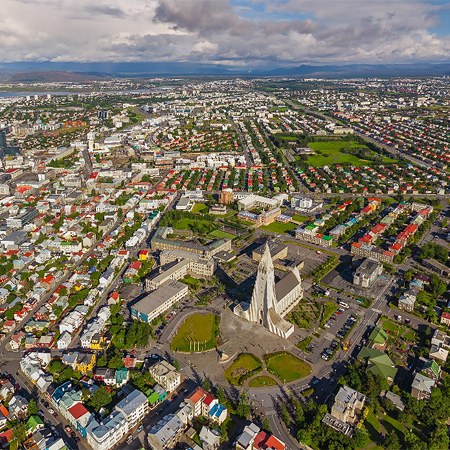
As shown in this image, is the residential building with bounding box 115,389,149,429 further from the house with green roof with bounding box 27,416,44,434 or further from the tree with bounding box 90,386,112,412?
the house with green roof with bounding box 27,416,44,434

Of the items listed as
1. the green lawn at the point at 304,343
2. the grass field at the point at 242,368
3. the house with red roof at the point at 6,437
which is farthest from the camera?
the green lawn at the point at 304,343

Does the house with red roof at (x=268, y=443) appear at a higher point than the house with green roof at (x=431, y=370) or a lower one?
higher

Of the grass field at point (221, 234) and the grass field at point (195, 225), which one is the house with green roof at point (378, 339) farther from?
the grass field at point (195, 225)

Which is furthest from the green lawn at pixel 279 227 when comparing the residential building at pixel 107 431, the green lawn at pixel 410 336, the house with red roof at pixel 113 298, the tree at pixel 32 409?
the tree at pixel 32 409

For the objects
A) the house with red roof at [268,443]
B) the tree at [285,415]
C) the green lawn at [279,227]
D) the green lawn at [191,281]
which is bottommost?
the green lawn at [279,227]

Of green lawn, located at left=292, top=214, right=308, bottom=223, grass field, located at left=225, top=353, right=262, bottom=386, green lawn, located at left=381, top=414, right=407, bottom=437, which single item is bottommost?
green lawn, located at left=292, top=214, right=308, bottom=223

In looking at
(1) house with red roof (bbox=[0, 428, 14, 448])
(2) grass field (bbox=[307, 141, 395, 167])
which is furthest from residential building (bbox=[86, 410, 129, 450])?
(2) grass field (bbox=[307, 141, 395, 167])
